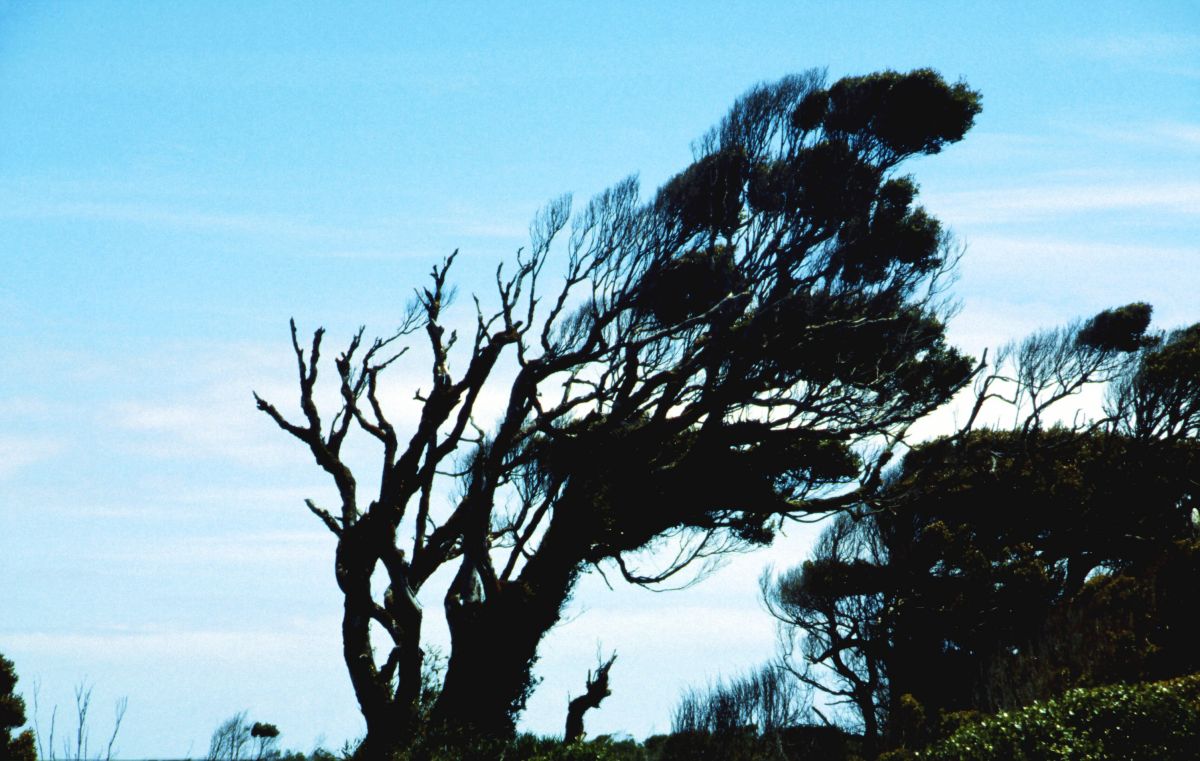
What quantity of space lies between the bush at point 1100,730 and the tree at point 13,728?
523 inches

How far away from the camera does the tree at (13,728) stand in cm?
1800

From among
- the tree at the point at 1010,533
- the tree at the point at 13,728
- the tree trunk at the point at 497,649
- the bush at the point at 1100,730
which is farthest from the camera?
the tree at the point at 1010,533

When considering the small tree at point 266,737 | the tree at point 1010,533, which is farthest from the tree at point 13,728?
the tree at point 1010,533

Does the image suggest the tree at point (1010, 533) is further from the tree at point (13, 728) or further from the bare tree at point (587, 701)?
the tree at point (13, 728)

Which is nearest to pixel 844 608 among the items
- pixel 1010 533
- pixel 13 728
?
pixel 1010 533

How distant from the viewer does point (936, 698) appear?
25750mm

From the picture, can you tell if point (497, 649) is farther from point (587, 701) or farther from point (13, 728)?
point (13, 728)

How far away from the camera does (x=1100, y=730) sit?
13.1m

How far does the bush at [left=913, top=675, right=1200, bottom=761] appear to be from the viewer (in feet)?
41.2

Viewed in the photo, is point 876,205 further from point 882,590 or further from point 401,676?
point 401,676

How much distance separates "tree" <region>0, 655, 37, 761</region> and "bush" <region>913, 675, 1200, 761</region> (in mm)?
13277

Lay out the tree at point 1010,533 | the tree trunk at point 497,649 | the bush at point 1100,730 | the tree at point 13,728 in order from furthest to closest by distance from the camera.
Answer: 1. the tree at point 1010,533
2. the tree at point 13,728
3. the tree trunk at point 497,649
4. the bush at point 1100,730

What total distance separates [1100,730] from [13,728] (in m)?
15.5

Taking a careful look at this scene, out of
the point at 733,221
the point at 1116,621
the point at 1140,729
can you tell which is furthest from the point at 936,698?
the point at 1140,729
